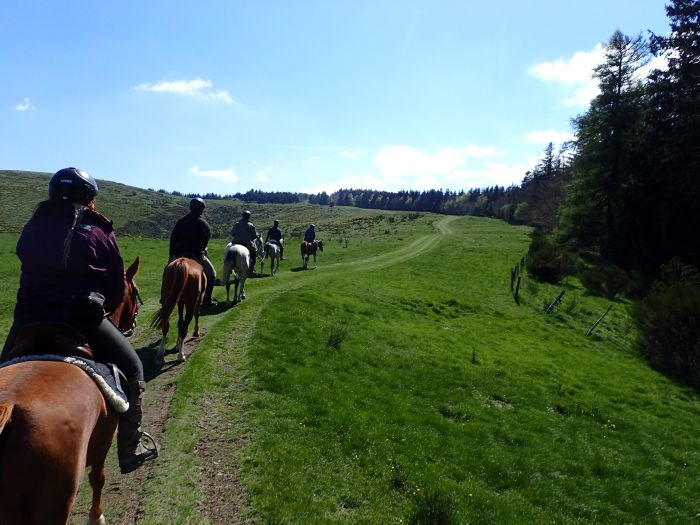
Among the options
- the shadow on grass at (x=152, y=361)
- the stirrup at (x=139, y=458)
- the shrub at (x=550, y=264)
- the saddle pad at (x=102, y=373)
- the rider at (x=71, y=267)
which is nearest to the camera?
the saddle pad at (x=102, y=373)

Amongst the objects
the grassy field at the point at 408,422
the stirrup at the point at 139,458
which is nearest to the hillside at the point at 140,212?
the grassy field at the point at 408,422

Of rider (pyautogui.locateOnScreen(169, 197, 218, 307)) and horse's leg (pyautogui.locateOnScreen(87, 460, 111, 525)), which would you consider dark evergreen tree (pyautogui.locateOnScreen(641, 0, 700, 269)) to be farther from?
horse's leg (pyautogui.locateOnScreen(87, 460, 111, 525))

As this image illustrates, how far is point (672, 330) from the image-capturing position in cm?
2045

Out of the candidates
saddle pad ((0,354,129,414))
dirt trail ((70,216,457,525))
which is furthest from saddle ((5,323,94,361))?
dirt trail ((70,216,457,525))

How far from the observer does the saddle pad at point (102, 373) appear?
4062 mm

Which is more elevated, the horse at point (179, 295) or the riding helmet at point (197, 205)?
the riding helmet at point (197, 205)

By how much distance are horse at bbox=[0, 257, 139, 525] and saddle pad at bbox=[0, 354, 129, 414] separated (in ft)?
0.23

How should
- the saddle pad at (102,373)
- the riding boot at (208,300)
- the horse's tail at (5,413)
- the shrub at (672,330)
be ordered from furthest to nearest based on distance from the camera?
1. the shrub at (672,330)
2. the riding boot at (208,300)
3. the saddle pad at (102,373)
4. the horse's tail at (5,413)

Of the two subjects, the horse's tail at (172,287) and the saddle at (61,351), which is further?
the horse's tail at (172,287)

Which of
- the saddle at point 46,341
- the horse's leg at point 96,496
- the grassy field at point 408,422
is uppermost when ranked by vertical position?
the saddle at point 46,341

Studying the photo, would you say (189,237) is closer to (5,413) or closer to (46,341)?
(46,341)

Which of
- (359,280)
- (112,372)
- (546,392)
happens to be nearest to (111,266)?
(112,372)

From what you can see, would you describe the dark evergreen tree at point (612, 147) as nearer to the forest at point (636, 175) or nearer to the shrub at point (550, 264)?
the forest at point (636, 175)

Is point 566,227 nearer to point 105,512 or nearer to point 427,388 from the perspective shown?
point 427,388
